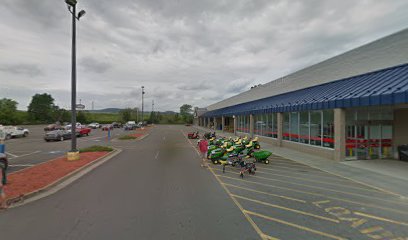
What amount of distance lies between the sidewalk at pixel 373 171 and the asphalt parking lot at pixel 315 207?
736 millimetres

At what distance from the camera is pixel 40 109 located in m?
81.2

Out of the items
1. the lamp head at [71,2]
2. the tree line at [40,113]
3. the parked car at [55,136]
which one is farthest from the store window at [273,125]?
the tree line at [40,113]

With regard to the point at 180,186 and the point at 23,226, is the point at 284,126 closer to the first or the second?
the point at 180,186

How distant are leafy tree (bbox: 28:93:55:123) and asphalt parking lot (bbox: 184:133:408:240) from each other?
314 feet

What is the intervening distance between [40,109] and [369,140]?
104328 mm

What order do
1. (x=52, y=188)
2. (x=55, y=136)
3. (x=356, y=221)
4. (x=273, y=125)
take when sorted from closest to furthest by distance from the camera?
(x=356, y=221) < (x=52, y=188) < (x=273, y=125) < (x=55, y=136)

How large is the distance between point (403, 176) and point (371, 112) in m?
5.43

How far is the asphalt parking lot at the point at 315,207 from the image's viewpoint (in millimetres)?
4512

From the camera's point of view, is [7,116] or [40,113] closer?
[7,116]

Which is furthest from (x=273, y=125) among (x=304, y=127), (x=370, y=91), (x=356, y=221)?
(x=356, y=221)

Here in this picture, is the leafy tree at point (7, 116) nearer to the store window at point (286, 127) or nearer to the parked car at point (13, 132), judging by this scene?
the parked car at point (13, 132)

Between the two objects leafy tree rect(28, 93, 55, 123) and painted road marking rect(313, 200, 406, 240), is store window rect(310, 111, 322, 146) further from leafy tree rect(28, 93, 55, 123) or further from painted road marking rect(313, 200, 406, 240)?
leafy tree rect(28, 93, 55, 123)

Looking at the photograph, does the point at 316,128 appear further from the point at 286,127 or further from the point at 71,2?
the point at 71,2

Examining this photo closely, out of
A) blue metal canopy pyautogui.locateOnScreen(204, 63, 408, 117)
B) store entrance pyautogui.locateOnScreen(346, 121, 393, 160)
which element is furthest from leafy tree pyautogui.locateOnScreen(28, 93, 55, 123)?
store entrance pyautogui.locateOnScreen(346, 121, 393, 160)
